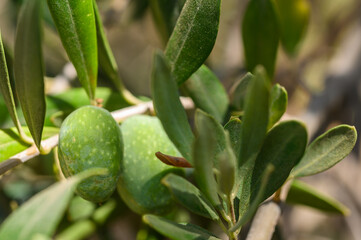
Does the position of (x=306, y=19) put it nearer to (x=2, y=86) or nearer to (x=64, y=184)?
(x=2, y=86)

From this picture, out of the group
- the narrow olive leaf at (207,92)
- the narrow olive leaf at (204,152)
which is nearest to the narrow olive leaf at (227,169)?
the narrow olive leaf at (204,152)

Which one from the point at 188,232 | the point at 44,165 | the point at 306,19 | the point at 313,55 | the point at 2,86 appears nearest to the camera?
the point at 188,232

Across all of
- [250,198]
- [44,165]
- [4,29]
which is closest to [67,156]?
[250,198]

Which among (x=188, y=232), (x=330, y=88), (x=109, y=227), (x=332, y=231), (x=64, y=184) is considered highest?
(x=64, y=184)

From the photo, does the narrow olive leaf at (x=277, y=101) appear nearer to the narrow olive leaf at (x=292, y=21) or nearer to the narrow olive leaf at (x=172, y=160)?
the narrow olive leaf at (x=172, y=160)

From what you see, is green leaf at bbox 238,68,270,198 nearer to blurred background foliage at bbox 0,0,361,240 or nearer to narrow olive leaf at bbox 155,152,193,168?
narrow olive leaf at bbox 155,152,193,168

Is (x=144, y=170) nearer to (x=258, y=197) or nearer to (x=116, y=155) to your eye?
(x=116, y=155)
